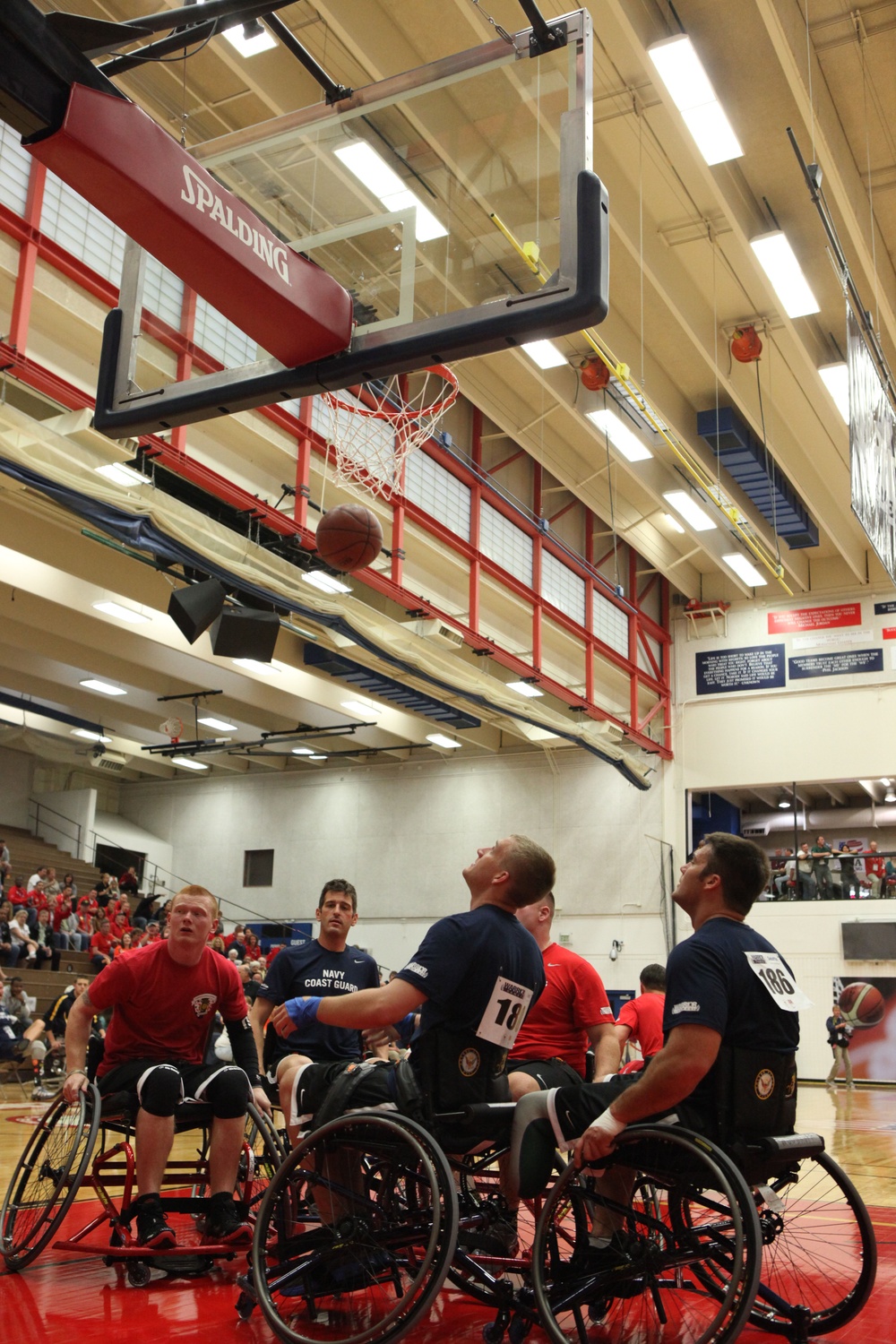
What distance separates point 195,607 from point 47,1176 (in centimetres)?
642

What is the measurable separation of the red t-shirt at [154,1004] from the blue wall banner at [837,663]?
1625 cm

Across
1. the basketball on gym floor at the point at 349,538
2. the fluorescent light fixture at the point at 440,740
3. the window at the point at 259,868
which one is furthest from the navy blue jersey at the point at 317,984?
the window at the point at 259,868

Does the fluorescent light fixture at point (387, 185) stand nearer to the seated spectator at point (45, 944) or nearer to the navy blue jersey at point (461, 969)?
the navy blue jersey at point (461, 969)

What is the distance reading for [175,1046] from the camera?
13.9ft

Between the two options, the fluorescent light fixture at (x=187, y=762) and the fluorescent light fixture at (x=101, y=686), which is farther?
the fluorescent light fixture at (x=187, y=762)

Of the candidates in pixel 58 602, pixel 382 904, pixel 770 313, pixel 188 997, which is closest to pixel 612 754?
pixel 382 904

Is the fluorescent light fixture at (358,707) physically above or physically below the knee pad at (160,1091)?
above

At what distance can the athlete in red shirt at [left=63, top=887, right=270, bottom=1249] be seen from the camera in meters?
3.84

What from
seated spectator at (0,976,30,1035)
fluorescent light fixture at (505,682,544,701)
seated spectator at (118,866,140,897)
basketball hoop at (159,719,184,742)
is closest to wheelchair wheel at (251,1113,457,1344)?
seated spectator at (0,976,30,1035)

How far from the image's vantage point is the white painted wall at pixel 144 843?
77.2 ft

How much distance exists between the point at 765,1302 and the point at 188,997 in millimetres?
2240

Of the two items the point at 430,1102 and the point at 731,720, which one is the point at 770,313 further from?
the point at 430,1102

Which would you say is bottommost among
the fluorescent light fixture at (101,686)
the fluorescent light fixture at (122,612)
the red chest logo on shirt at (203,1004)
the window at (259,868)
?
the red chest logo on shirt at (203,1004)

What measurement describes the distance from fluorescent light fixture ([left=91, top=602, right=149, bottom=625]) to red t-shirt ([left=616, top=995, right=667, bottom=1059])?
8717mm
